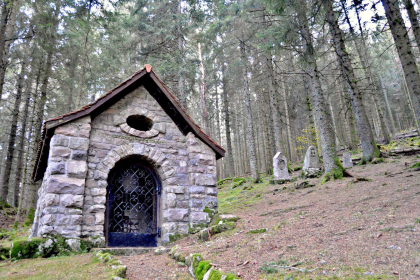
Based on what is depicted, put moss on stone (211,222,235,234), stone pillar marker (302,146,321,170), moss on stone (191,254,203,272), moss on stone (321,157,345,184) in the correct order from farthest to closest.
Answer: stone pillar marker (302,146,321,170)
moss on stone (321,157,345,184)
moss on stone (211,222,235,234)
moss on stone (191,254,203,272)

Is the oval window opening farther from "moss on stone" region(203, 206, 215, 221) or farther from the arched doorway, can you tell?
"moss on stone" region(203, 206, 215, 221)

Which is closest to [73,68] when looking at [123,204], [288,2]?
[123,204]

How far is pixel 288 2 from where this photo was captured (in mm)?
10188

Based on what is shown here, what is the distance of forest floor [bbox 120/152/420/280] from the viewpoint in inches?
111

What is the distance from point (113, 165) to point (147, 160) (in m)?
0.99

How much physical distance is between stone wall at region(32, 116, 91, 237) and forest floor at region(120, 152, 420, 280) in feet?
5.64

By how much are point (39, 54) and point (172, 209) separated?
36.2ft

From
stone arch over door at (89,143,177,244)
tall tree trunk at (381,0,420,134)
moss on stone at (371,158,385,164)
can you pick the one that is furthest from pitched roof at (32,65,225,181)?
moss on stone at (371,158,385,164)

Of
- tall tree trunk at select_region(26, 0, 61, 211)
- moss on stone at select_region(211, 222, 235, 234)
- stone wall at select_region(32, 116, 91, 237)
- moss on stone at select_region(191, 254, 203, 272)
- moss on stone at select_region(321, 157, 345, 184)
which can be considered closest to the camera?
moss on stone at select_region(191, 254, 203, 272)

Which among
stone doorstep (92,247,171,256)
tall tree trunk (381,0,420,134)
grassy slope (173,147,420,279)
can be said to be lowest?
stone doorstep (92,247,171,256)

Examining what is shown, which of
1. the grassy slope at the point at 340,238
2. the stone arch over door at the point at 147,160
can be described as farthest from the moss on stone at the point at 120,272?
the stone arch over door at the point at 147,160

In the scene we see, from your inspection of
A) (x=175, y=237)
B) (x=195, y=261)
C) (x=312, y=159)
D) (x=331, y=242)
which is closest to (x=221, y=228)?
(x=175, y=237)

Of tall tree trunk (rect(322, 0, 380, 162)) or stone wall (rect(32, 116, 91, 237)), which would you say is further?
tall tree trunk (rect(322, 0, 380, 162))

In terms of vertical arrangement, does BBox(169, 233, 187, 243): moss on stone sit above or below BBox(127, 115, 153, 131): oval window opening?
below
